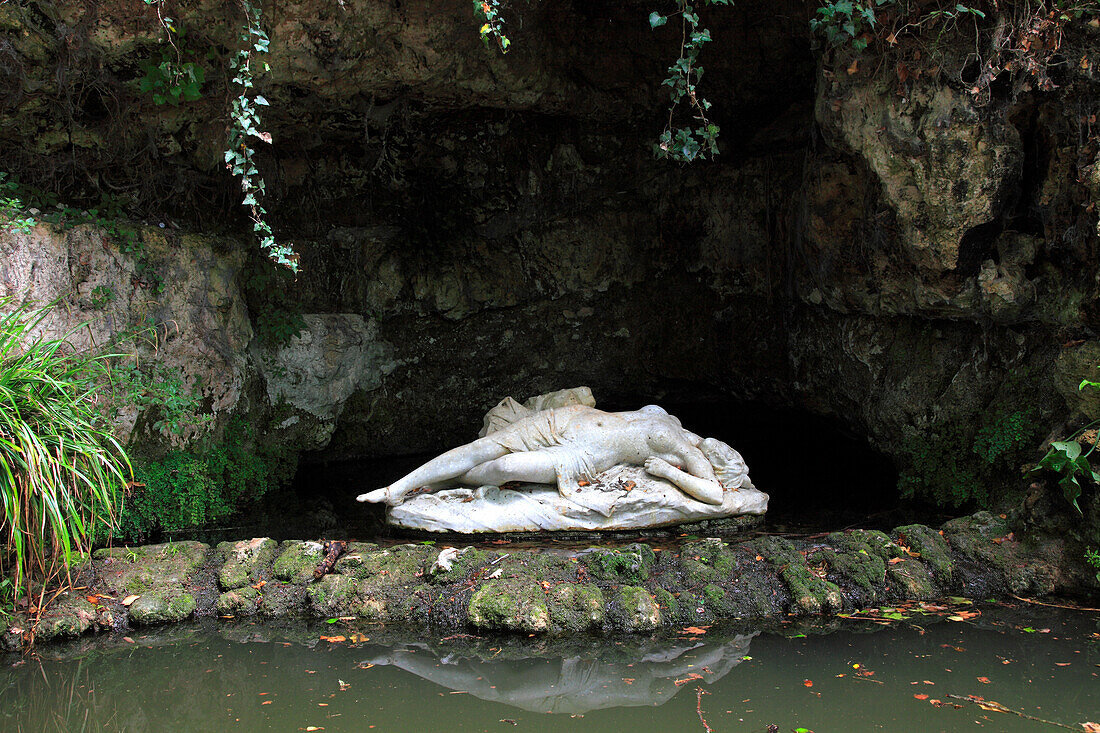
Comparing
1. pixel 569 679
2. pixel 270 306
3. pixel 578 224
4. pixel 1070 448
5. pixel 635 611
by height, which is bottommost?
pixel 569 679

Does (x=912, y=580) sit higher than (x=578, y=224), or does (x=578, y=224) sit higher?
(x=578, y=224)

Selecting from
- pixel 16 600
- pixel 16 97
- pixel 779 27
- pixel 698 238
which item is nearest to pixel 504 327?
pixel 698 238

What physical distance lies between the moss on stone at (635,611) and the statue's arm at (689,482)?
1170 mm

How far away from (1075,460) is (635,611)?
2145mm

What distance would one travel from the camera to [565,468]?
445 cm

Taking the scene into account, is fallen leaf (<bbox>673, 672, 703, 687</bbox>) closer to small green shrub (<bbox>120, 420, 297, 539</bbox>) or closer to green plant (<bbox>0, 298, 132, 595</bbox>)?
green plant (<bbox>0, 298, 132, 595</bbox>)

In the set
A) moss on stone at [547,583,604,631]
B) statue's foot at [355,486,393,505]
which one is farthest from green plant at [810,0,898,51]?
statue's foot at [355,486,393,505]

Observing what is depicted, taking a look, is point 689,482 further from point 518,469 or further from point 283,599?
point 283,599

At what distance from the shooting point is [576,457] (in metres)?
4.49

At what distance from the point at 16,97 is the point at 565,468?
3663mm

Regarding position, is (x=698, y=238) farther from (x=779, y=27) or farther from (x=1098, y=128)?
(x=1098, y=128)

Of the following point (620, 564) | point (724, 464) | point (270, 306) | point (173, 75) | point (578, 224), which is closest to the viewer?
point (620, 564)

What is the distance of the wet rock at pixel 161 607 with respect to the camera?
331 cm

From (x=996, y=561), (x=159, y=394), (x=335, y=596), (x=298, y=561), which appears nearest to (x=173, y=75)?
(x=159, y=394)
